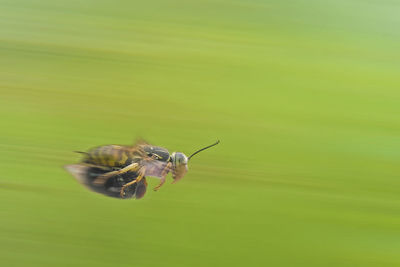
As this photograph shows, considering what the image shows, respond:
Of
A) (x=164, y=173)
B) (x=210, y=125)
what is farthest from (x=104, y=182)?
(x=210, y=125)

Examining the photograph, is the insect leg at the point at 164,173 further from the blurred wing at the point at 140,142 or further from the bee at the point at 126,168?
the blurred wing at the point at 140,142

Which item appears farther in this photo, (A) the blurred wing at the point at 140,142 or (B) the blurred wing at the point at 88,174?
(A) the blurred wing at the point at 140,142

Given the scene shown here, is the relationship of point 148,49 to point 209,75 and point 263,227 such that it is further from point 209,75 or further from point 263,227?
point 263,227

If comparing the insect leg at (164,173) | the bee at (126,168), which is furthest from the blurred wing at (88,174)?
the insect leg at (164,173)

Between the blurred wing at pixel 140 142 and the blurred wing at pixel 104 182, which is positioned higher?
the blurred wing at pixel 140 142

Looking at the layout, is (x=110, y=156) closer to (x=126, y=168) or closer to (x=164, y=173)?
(x=126, y=168)

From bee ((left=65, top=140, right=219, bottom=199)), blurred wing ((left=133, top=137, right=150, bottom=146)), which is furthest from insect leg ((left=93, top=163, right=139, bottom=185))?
blurred wing ((left=133, top=137, right=150, bottom=146))
